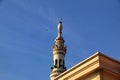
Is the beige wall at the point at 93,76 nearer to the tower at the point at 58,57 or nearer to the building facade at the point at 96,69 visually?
the building facade at the point at 96,69

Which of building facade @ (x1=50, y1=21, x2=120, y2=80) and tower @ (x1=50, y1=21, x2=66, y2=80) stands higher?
tower @ (x1=50, y1=21, x2=66, y2=80)

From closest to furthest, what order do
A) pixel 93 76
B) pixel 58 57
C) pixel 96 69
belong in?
1. pixel 96 69
2. pixel 93 76
3. pixel 58 57

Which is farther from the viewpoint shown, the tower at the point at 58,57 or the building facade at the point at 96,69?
the tower at the point at 58,57

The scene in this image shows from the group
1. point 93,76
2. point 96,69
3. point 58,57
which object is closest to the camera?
point 96,69

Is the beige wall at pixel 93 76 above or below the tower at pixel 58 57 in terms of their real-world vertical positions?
below

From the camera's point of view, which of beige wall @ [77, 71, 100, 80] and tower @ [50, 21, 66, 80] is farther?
tower @ [50, 21, 66, 80]

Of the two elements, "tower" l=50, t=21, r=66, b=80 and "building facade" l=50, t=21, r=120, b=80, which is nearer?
"building facade" l=50, t=21, r=120, b=80

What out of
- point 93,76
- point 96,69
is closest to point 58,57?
point 93,76

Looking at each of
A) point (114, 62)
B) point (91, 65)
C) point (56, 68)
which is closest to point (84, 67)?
point (91, 65)

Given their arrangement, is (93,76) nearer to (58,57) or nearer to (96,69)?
(96,69)

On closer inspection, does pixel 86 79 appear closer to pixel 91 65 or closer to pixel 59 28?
pixel 91 65

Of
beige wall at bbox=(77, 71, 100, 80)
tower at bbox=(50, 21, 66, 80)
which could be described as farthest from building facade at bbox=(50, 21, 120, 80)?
tower at bbox=(50, 21, 66, 80)

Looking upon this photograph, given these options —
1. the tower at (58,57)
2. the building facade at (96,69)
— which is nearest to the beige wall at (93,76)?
the building facade at (96,69)

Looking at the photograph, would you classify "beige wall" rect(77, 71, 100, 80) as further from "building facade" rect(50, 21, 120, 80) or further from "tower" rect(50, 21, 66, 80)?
"tower" rect(50, 21, 66, 80)
